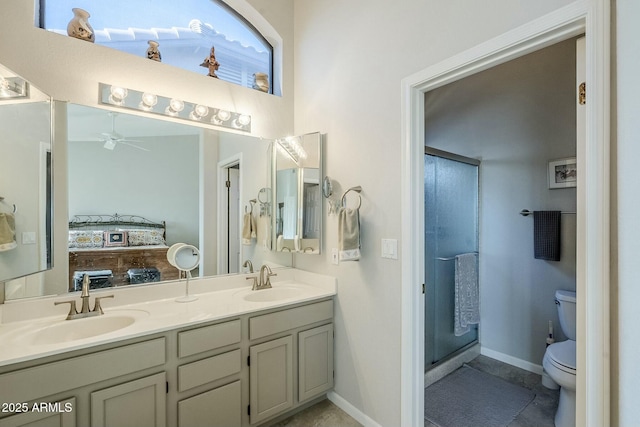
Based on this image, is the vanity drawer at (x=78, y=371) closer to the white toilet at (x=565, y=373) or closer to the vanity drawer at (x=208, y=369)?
the vanity drawer at (x=208, y=369)

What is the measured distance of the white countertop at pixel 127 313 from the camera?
1293 millimetres

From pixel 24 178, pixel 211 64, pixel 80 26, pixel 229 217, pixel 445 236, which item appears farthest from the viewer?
pixel 445 236

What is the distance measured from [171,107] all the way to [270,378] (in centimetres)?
185

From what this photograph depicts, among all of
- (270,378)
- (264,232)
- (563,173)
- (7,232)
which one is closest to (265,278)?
(264,232)

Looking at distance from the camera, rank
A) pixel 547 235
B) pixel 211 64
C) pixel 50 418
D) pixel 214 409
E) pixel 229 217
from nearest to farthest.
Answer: pixel 50 418
pixel 214 409
pixel 211 64
pixel 229 217
pixel 547 235

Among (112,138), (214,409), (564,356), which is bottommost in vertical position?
(214,409)

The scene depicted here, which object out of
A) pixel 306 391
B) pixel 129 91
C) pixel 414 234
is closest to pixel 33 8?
pixel 129 91

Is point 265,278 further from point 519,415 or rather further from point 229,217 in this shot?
point 519,415

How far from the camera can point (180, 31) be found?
2.21 m

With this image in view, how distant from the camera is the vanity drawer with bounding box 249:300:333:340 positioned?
1773 mm

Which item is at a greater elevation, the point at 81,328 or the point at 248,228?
the point at 248,228

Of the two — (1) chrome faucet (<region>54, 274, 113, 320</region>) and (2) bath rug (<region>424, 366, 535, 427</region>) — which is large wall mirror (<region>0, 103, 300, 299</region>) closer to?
(1) chrome faucet (<region>54, 274, 113, 320</region>)

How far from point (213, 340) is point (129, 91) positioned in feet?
5.17

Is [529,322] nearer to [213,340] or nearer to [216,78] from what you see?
[213,340]
